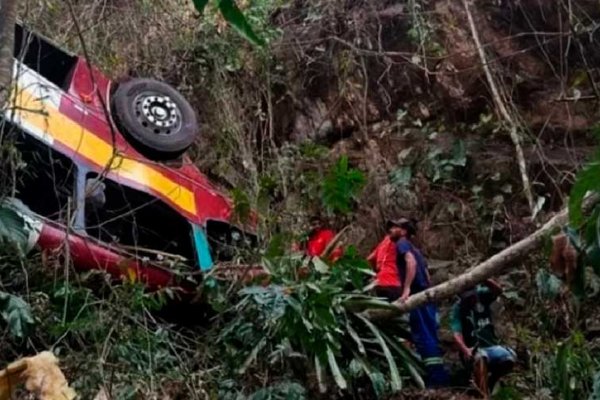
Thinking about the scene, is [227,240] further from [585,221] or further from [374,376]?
[585,221]

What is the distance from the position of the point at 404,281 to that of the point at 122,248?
1755 mm

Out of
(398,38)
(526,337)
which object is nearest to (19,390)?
(526,337)

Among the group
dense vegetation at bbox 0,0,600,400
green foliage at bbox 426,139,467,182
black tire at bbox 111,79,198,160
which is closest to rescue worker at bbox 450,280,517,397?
dense vegetation at bbox 0,0,600,400

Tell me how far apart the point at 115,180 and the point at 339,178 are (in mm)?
1416

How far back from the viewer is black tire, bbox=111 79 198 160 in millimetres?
6141

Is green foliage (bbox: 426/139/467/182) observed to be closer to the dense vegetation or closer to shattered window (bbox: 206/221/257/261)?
the dense vegetation

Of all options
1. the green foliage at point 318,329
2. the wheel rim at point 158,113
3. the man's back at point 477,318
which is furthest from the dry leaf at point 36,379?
the wheel rim at point 158,113

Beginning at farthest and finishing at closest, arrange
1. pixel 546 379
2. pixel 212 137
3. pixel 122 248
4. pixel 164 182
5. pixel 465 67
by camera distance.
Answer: pixel 212 137 < pixel 465 67 < pixel 164 182 < pixel 122 248 < pixel 546 379

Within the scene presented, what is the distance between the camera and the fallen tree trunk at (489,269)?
414 centimetres

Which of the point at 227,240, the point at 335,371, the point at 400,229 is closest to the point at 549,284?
the point at 335,371

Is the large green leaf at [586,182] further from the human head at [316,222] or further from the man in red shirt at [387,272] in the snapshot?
the human head at [316,222]

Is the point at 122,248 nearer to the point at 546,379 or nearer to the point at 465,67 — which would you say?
the point at 546,379

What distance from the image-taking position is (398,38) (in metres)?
8.42

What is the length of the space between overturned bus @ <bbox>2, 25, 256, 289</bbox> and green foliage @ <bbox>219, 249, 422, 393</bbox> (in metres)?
0.82
